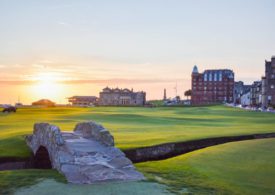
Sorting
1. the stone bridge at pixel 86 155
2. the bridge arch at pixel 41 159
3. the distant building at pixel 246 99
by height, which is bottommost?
the bridge arch at pixel 41 159

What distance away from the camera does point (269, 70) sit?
126m

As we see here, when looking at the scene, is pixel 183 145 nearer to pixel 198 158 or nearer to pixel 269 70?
pixel 198 158

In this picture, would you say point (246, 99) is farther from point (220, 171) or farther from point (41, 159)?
point (220, 171)

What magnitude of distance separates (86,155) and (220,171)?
20.8ft

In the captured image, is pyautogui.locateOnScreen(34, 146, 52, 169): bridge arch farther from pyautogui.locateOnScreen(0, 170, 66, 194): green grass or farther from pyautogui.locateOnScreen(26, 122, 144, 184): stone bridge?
pyautogui.locateOnScreen(0, 170, 66, 194): green grass

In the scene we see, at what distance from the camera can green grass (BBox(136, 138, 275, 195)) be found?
51.8 ft

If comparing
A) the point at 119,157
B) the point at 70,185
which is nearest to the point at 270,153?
the point at 119,157

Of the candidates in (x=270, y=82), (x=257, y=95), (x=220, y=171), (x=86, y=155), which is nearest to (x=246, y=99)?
(x=257, y=95)

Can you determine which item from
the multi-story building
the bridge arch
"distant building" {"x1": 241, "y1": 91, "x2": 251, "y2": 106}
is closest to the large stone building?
the multi-story building

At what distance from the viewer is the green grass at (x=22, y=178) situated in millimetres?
15352

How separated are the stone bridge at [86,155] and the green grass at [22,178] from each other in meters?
0.43

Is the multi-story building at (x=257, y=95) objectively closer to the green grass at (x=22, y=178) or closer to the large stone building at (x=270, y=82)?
the large stone building at (x=270, y=82)

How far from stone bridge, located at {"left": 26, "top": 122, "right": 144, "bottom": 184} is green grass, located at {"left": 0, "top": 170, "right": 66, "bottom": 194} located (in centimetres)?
43

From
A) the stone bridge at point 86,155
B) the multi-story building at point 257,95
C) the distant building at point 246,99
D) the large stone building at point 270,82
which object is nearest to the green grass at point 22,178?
the stone bridge at point 86,155
